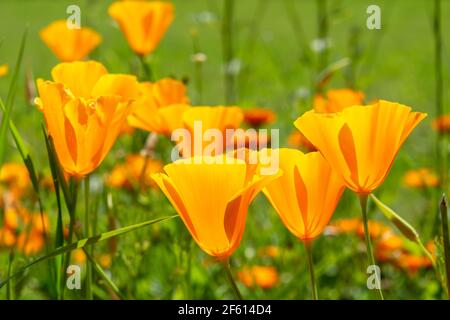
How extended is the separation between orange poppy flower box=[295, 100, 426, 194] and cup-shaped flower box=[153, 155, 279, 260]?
0.18 feet

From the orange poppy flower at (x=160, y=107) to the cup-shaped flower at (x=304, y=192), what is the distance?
24 cm

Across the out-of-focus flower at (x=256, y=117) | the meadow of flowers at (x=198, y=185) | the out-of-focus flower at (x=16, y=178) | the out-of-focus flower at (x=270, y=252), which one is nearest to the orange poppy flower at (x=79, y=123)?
the meadow of flowers at (x=198, y=185)

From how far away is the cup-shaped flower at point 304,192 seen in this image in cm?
71

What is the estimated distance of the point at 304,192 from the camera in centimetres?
71

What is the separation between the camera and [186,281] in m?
1.05

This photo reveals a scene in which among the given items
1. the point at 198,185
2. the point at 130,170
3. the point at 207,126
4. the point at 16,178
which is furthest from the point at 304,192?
the point at 16,178

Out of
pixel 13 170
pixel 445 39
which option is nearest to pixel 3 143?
pixel 13 170

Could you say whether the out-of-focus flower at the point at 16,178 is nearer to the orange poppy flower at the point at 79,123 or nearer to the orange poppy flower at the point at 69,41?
the orange poppy flower at the point at 69,41

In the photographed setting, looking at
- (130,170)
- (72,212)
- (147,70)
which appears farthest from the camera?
(130,170)

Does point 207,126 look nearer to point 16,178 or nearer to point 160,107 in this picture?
point 160,107

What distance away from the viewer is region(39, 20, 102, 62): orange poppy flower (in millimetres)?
1226

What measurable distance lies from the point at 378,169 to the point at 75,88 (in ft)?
1.03

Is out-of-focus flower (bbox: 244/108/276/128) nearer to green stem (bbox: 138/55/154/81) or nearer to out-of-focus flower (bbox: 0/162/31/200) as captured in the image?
out-of-focus flower (bbox: 0/162/31/200)

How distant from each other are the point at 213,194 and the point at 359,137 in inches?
4.7
